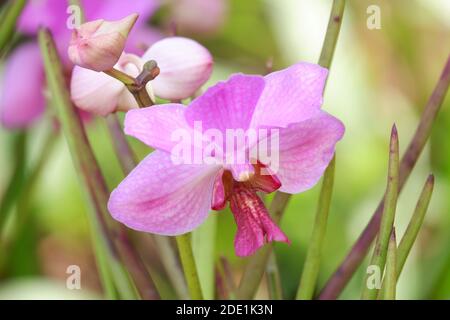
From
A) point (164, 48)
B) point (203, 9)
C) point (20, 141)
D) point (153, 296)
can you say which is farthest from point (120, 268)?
point (203, 9)

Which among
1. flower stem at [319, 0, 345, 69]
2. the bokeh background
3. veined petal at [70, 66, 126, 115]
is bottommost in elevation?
the bokeh background

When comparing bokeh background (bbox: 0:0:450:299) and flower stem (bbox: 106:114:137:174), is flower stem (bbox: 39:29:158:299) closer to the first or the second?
flower stem (bbox: 106:114:137:174)

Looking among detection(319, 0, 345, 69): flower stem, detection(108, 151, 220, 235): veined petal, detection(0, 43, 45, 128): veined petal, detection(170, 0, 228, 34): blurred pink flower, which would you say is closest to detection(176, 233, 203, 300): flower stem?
detection(108, 151, 220, 235): veined petal

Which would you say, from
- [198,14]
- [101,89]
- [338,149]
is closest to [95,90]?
[101,89]

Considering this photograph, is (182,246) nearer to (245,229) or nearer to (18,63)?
(245,229)

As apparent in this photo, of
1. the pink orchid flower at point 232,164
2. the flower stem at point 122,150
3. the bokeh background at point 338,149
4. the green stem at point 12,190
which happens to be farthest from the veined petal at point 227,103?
the bokeh background at point 338,149

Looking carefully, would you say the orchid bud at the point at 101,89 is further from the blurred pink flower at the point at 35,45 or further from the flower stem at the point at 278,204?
the blurred pink flower at the point at 35,45
